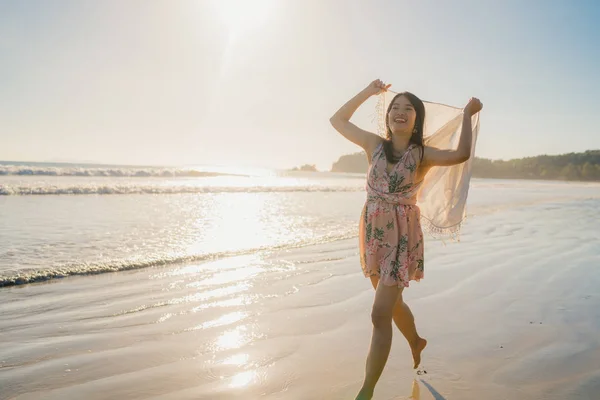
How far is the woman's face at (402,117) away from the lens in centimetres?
327

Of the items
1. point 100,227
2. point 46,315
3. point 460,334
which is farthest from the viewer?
point 100,227

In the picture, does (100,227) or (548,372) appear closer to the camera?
(548,372)

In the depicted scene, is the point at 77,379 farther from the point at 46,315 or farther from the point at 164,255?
the point at 164,255

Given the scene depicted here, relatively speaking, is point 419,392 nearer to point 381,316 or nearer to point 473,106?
point 381,316

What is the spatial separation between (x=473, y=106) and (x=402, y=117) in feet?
1.84

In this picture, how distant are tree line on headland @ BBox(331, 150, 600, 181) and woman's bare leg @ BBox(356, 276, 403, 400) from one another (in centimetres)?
6644

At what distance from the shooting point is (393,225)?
322 centimetres

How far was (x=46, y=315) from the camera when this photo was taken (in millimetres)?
4676

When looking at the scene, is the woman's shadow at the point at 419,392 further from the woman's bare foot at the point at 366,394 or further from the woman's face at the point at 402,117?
the woman's face at the point at 402,117

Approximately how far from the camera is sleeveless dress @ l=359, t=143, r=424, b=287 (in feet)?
10.4

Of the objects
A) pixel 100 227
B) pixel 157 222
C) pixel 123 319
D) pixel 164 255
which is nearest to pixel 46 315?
pixel 123 319

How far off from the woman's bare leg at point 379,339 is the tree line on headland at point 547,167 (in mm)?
66442

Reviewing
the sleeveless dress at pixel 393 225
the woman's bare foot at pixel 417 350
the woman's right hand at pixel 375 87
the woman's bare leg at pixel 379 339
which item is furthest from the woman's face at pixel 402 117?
the woman's bare foot at pixel 417 350

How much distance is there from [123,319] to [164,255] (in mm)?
3061
